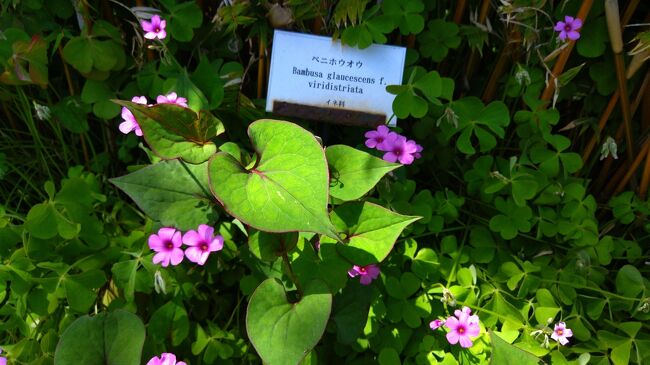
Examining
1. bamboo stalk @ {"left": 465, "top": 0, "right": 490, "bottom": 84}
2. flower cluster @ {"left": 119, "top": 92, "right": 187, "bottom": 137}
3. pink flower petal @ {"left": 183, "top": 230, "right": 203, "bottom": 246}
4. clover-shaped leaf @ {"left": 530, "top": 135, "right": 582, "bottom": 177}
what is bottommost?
pink flower petal @ {"left": 183, "top": 230, "right": 203, "bottom": 246}

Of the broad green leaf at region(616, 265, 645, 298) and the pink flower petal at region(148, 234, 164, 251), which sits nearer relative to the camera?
the pink flower petal at region(148, 234, 164, 251)

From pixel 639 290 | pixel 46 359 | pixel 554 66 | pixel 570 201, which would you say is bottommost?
pixel 46 359

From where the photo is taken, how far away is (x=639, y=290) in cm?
141

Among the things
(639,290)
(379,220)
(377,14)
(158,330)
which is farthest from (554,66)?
(158,330)

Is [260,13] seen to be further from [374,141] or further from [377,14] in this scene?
[374,141]

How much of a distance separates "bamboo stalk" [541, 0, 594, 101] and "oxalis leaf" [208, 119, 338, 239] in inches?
31.6

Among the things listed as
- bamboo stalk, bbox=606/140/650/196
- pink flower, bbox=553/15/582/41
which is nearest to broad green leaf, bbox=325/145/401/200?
pink flower, bbox=553/15/582/41

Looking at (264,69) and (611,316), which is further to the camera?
(264,69)

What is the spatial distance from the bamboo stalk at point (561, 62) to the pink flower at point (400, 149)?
1.47 ft

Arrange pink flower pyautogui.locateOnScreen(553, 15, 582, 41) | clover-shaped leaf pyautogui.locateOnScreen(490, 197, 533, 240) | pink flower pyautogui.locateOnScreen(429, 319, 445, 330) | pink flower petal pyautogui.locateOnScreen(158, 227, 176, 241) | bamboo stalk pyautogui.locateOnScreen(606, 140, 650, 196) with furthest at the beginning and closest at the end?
1. bamboo stalk pyautogui.locateOnScreen(606, 140, 650, 196)
2. clover-shaped leaf pyautogui.locateOnScreen(490, 197, 533, 240)
3. pink flower pyautogui.locateOnScreen(553, 15, 582, 41)
4. pink flower pyautogui.locateOnScreen(429, 319, 445, 330)
5. pink flower petal pyautogui.locateOnScreen(158, 227, 176, 241)

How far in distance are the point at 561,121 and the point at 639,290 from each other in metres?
0.62

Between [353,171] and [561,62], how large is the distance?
0.74 m

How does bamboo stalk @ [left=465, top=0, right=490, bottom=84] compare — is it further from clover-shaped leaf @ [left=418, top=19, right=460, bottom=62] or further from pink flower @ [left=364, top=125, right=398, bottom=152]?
pink flower @ [left=364, top=125, right=398, bottom=152]

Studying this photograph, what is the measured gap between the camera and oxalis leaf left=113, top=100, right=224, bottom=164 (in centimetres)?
109
